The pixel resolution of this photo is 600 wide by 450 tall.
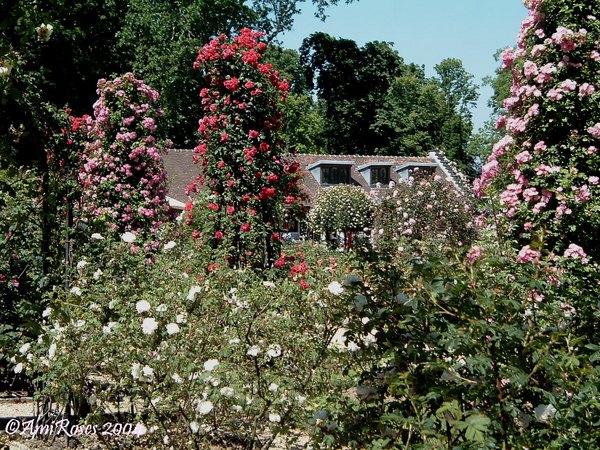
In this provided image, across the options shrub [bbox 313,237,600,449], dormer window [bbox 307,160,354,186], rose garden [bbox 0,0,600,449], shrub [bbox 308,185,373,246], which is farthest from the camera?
dormer window [bbox 307,160,354,186]

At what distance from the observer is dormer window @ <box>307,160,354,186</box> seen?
3522 cm

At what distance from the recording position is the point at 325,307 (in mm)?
3965

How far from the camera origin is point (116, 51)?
30.0 metres

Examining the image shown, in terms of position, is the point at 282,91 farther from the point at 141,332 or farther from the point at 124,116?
the point at 141,332

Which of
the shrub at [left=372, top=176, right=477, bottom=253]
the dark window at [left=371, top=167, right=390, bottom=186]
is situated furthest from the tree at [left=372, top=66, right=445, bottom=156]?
the shrub at [left=372, top=176, right=477, bottom=253]

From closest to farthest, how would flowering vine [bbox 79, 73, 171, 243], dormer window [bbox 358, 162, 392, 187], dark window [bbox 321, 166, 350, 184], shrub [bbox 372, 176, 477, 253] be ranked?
1. flowering vine [bbox 79, 73, 171, 243]
2. shrub [bbox 372, 176, 477, 253]
3. dark window [bbox 321, 166, 350, 184]
4. dormer window [bbox 358, 162, 392, 187]

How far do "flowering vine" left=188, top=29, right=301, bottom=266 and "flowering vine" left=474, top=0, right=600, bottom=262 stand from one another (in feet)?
12.3

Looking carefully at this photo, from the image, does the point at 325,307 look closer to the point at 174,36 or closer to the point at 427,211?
the point at 427,211

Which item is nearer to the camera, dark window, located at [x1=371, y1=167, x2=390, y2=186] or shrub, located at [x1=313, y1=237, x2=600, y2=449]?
shrub, located at [x1=313, y1=237, x2=600, y2=449]

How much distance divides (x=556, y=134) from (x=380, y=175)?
30446 millimetres

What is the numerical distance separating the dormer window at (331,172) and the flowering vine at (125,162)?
23.5 m

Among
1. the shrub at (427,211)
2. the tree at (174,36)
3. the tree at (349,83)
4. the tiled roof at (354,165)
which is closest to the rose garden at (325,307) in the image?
the shrub at (427,211)

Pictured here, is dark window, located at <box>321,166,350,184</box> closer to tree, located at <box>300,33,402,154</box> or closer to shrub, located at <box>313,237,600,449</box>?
tree, located at <box>300,33,402,154</box>

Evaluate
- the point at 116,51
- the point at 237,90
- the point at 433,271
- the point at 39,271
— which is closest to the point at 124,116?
the point at 237,90
